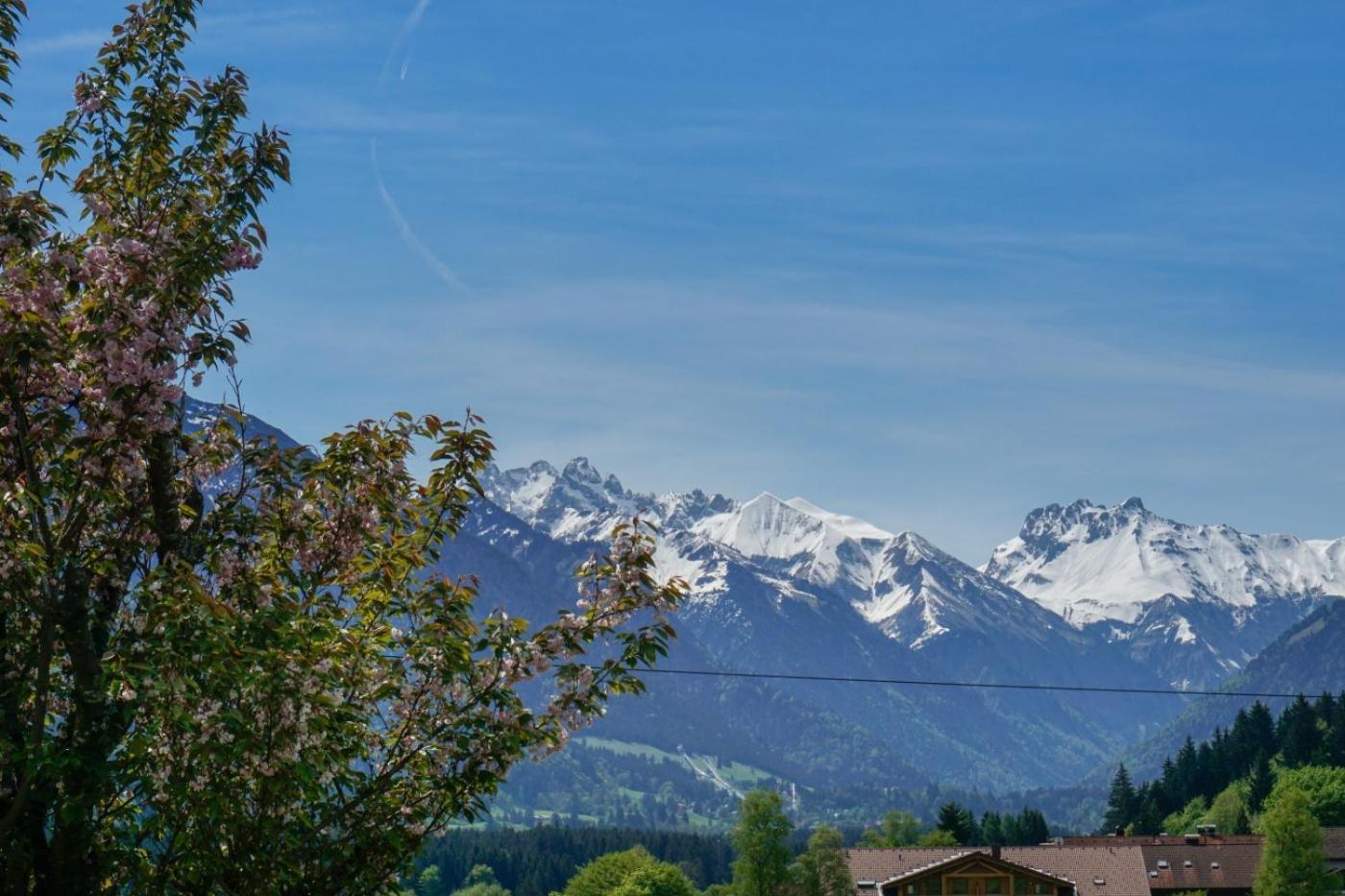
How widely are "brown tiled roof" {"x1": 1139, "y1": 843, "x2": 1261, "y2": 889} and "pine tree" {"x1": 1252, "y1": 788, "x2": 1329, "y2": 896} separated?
734cm

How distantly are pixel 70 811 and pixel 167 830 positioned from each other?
9.35ft

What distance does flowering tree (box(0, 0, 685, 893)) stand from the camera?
1123 centimetres

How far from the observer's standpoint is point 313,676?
11414 mm

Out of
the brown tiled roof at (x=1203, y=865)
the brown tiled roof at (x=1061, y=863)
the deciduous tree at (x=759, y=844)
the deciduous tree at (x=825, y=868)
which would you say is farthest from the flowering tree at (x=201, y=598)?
the brown tiled roof at (x=1203, y=865)

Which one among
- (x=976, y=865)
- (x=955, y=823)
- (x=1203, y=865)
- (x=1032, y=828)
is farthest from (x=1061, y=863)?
(x=1032, y=828)

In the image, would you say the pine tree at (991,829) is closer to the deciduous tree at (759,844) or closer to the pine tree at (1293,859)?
the deciduous tree at (759,844)

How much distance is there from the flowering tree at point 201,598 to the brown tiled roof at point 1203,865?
125947 millimetres

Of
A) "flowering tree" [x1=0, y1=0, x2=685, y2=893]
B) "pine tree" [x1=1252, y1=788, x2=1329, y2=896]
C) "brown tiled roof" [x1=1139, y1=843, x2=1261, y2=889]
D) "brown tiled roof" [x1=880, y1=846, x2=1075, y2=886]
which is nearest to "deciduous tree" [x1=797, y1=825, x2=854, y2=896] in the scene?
"brown tiled roof" [x1=880, y1=846, x2=1075, y2=886]

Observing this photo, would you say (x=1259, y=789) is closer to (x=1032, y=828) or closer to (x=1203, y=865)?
(x=1032, y=828)

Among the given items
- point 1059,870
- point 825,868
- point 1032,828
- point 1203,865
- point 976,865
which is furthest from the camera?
point 1032,828

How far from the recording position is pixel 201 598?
35.5 ft

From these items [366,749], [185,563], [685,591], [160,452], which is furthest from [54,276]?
[685,591]

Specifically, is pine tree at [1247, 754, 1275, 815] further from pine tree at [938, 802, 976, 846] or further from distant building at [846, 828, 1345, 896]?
distant building at [846, 828, 1345, 896]

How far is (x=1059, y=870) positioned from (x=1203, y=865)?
2887 centimetres
